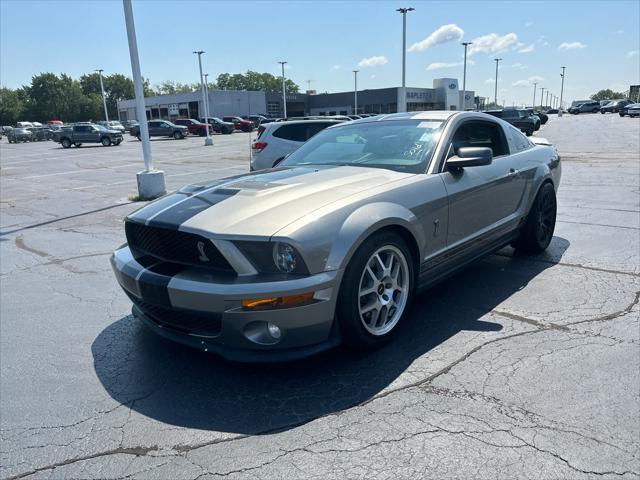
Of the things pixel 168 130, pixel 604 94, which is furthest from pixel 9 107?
pixel 604 94

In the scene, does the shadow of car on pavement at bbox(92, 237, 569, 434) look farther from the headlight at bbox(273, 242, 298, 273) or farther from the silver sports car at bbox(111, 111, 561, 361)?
the headlight at bbox(273, 242, 298, 273)

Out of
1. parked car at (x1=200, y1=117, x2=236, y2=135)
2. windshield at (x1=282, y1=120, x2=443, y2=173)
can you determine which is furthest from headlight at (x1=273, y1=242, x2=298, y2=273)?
parked car at (x1=200, y1=117, x2=236, y2=135)

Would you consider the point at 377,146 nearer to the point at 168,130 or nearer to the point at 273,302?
the point at 273,302

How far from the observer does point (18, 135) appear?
161 feet

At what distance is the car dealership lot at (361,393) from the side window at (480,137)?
126cm

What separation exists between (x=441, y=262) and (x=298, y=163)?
1624mm

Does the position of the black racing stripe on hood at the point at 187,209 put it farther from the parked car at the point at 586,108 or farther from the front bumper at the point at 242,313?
Answer: the parked car at the point at 586,108

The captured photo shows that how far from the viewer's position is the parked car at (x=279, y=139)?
11.4 meters

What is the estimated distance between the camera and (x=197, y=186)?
381cm

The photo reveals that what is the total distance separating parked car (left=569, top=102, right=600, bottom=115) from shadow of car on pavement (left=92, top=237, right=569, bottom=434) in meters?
80.6

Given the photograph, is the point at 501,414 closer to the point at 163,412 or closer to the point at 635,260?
the point at 163,412

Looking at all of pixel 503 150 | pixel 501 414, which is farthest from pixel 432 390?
pixel 503 150

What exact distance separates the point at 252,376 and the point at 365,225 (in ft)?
3.89

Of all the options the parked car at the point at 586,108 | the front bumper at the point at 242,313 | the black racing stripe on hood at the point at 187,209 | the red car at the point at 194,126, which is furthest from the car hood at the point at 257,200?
the parked car at the point at 586,108
